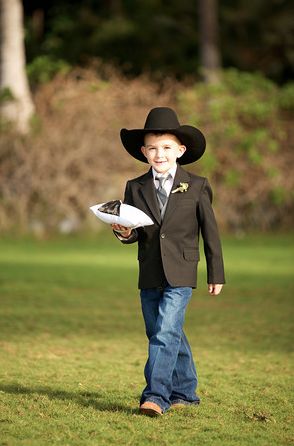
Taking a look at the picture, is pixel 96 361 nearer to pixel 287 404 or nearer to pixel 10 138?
pixel 287 404

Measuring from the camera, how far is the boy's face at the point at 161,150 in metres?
6.66

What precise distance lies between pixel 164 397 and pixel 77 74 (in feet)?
60.8

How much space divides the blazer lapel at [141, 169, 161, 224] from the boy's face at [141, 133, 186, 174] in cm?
9

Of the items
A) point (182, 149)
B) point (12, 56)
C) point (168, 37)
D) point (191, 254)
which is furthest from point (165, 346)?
point (168, 37)

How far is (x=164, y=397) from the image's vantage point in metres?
6.48

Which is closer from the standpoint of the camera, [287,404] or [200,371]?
[287,404]

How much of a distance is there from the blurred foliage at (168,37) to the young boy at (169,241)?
26.4 meters

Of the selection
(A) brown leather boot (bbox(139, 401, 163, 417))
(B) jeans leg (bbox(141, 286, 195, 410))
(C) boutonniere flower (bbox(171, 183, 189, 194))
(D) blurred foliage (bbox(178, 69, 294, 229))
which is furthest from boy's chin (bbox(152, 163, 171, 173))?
(D) blurred foliage (bbox(178, 69, 294, 229))

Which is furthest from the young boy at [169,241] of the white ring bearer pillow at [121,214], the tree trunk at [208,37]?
the tree trunk at [208,37]

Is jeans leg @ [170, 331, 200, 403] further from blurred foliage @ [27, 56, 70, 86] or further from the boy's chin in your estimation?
blurred foliage @ [27, 56, 70, 86]

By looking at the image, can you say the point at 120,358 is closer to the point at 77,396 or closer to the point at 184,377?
the point at 77,396

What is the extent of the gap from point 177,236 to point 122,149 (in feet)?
54.7

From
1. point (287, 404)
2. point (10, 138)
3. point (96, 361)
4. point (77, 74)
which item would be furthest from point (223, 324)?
point (77, 74)

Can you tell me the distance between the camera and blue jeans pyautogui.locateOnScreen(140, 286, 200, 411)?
6.46 m
